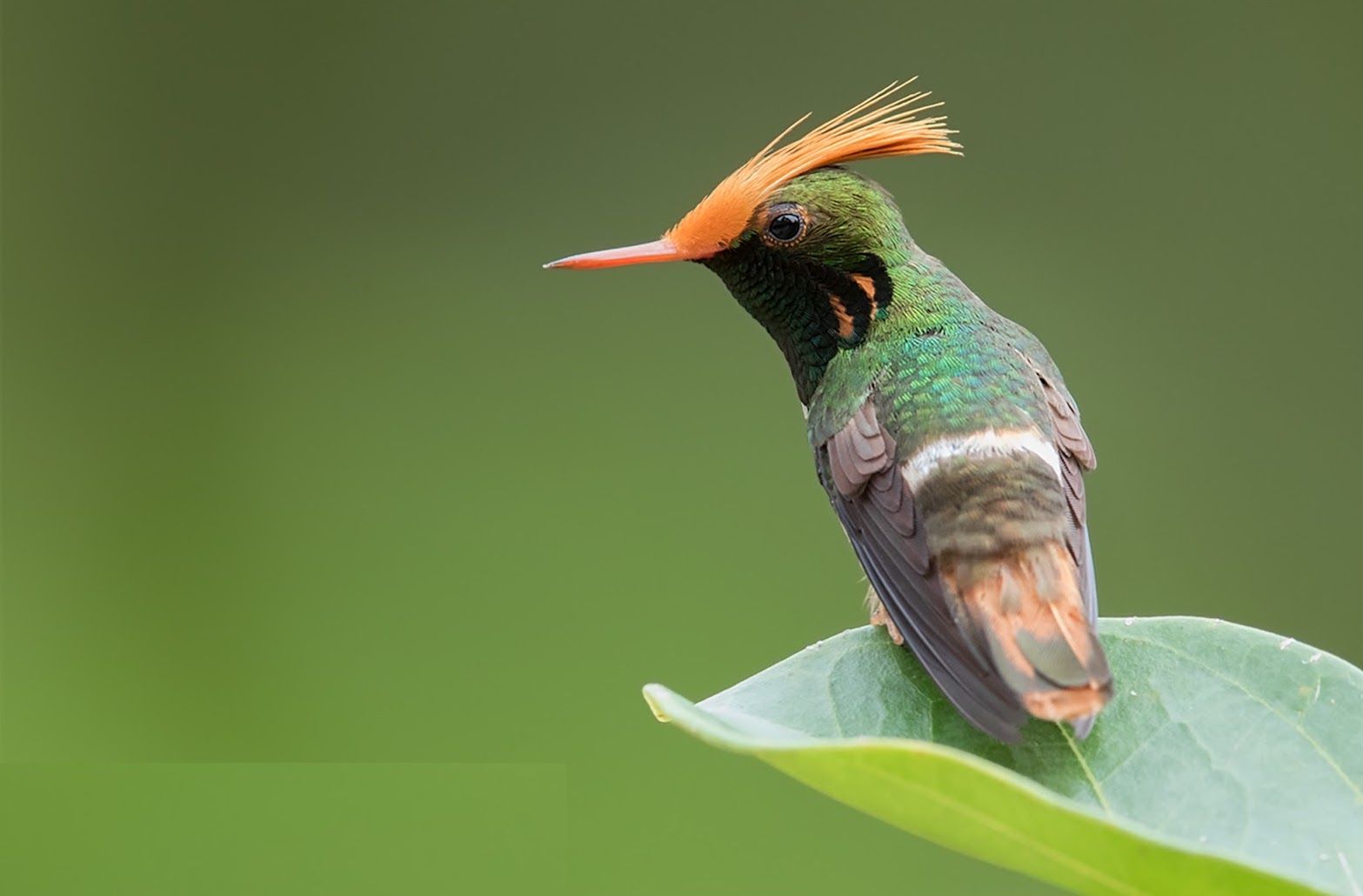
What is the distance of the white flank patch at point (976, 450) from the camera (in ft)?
6.23

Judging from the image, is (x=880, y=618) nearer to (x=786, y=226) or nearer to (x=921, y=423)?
(x=921, y=423)

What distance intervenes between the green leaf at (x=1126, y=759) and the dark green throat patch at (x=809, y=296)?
2.18 feet

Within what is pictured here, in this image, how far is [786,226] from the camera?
87.7 inches

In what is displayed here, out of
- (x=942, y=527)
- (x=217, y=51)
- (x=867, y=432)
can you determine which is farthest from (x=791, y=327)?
(x=217, y=51)

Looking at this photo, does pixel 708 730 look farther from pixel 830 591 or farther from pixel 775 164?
pixel 830 591

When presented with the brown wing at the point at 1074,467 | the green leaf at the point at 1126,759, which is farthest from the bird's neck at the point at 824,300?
the green leaf at the point at 1126,759

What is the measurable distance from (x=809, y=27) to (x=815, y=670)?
377 cm

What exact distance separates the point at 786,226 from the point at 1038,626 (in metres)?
0.79

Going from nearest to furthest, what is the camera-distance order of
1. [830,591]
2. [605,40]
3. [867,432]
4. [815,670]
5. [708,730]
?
[708,730]
[815,670]
[867,432]
[830,591]
[605,40]

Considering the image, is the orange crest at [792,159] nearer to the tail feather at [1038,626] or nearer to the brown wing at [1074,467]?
the brown wing at [1074,467]

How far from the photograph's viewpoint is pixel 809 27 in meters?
4.91

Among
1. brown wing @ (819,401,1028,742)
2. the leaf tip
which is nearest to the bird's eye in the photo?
brown wing @ (819,401,1028,742)

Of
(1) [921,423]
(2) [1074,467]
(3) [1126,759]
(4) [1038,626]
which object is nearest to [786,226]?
(1) [921,423]

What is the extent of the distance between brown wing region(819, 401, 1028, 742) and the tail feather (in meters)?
0.02
